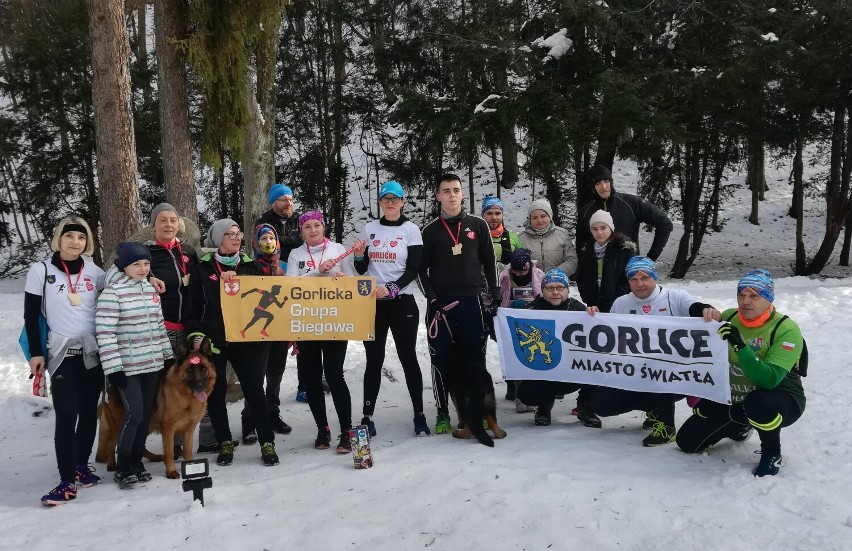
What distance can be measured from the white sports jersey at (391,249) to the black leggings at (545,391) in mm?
1490

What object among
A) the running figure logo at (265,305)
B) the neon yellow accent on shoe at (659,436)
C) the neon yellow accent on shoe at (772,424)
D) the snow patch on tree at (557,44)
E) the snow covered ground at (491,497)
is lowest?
the snow covered ground at (491,497)

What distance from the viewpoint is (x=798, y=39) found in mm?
16484

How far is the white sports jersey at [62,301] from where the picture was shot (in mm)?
4703

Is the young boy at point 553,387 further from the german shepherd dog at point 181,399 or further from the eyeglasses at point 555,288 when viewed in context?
the german shepherd dog at point 181,399

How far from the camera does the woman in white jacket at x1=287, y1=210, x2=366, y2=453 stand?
5551 mm

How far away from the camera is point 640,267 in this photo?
542cm

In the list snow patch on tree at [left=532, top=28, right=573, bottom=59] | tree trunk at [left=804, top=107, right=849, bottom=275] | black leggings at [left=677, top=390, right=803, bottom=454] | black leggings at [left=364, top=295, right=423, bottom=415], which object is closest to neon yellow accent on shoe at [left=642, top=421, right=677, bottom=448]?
black leggings at [left=677, top=390, right=803, bottom=454]

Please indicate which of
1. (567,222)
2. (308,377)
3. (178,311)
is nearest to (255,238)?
(178,311)

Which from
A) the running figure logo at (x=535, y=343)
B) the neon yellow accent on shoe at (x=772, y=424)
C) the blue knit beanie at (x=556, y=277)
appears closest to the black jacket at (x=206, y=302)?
the running figure logo at (x=535, y=343)

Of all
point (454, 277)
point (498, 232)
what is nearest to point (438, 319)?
point (454, 277)

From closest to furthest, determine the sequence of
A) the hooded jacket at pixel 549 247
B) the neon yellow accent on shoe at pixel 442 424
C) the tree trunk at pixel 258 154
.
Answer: the neon yellow accent on shoe at pixel 442 424, the hooded jacket at pixel 549 247, the tree trunk at pixel 258 154

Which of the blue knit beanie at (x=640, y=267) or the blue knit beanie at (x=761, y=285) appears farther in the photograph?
the blue knit beanie at (x=640, y=267)

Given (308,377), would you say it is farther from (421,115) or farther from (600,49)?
(600,49)

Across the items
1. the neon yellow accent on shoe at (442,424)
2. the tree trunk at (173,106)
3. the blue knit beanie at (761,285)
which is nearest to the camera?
the blue knit beanie at (761,285)
